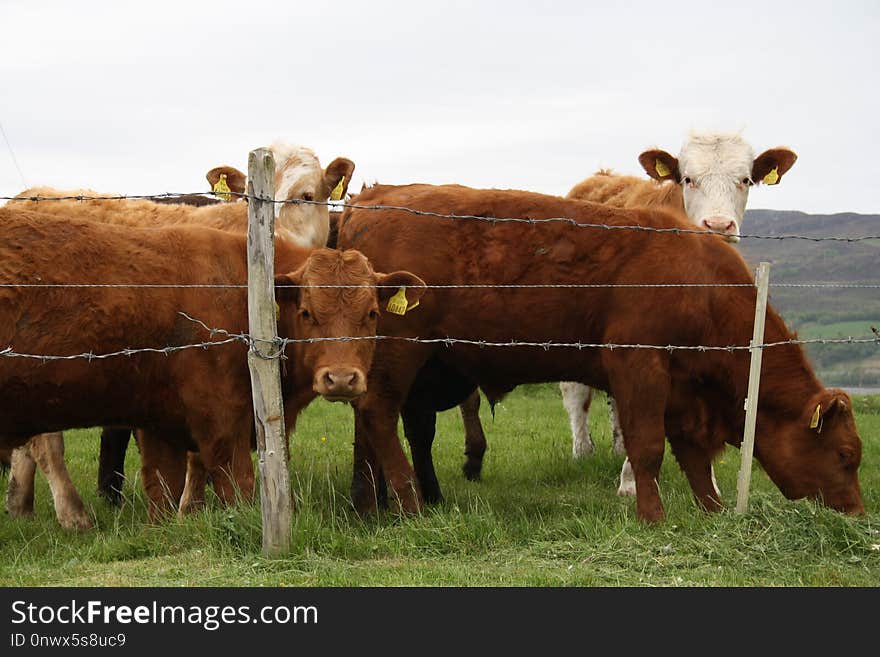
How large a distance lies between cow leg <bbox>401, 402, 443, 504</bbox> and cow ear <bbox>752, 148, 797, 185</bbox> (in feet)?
12.7

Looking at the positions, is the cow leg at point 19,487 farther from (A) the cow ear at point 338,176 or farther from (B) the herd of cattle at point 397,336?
(A) the cow ear at point 338,176

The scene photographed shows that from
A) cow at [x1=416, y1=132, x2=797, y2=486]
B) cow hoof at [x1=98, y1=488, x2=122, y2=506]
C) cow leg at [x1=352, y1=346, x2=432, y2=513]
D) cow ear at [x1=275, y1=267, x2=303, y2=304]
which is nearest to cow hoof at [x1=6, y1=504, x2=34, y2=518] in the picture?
cow hoof at [x1=98, y1=488, x2=122, y2=506]

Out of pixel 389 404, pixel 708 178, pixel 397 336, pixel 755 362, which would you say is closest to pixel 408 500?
pixel 389 404

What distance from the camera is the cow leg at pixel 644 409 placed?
7.64m

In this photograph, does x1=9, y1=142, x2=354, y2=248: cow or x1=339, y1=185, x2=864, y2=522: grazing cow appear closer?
x1=339, y1=185, x2=864, y2=522: grazing cow

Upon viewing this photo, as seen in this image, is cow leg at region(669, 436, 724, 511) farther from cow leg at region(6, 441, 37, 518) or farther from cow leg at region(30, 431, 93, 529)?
cow leg at region(6, 441, 37, 518)

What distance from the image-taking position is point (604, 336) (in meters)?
7.94

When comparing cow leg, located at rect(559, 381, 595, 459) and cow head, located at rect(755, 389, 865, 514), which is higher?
cow head, located at rect(755, 389, 865, 514)

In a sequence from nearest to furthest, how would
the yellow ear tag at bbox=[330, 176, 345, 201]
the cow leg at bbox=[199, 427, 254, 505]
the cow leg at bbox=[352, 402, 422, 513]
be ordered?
the cow leg at bbox=[199, 427, 254, 505], the cow leg at bbox=[352, 402, 422, 513], the yellow ear tag at bbox=[330, 176, 345, 201]

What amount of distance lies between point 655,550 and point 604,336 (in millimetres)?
1918

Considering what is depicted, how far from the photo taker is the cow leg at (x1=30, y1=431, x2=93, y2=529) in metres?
8.59

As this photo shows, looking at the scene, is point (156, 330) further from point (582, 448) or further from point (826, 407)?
point (582, 448)

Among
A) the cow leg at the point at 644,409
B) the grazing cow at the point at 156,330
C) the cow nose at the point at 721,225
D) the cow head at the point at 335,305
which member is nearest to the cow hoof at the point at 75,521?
the grazing cow at the point at 156,330

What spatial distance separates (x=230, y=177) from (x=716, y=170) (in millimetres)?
4471
